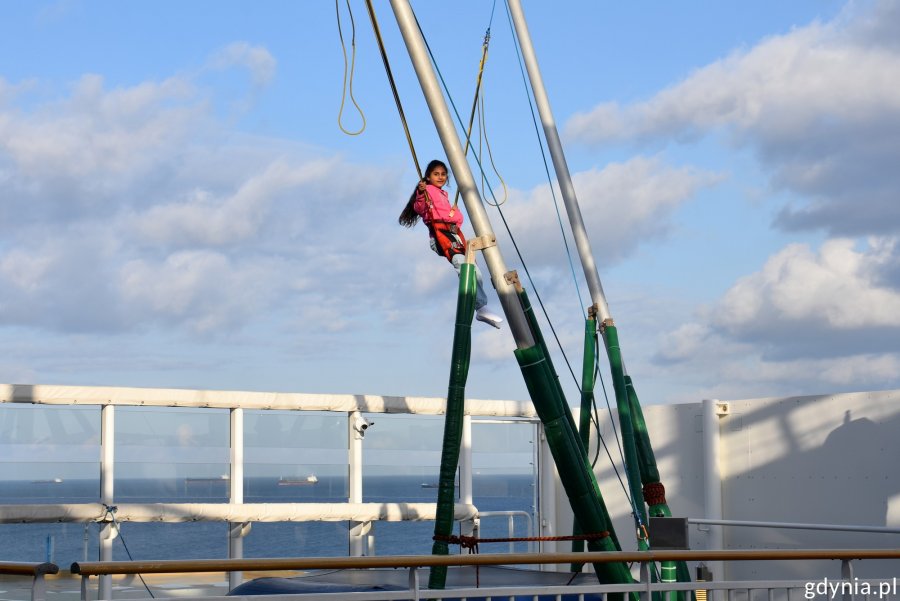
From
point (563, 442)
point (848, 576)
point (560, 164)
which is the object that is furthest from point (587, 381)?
point (848, 576)

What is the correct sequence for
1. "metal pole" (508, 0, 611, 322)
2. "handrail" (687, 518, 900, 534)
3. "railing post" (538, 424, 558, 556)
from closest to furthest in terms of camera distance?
"handrail" (687, 518, 900, 534) < "metal pole" (508, 0, 611, 322) < "railing post" (538, 424, 558, 556)

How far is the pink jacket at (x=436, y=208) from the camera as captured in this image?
25.8 ft

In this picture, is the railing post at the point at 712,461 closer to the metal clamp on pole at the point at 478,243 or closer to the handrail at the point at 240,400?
the handrail at the point at 240,400

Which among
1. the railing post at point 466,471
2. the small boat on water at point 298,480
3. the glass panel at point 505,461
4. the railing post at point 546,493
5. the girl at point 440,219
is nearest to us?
the girl at point 440,219

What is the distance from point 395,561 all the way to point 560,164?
626cm

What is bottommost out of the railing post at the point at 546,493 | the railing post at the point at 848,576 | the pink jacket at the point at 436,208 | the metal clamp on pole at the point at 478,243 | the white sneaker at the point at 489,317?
the railing post at the point at 848,576

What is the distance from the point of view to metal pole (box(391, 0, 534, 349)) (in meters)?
7.15

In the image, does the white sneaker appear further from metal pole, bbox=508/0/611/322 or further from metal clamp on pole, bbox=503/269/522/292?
metal pole, bbox=508/0/611/322

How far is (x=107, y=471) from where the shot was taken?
10445 mm

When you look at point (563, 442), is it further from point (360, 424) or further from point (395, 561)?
point (360, 424)

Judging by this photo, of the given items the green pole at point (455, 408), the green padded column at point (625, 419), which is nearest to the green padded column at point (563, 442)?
the green pole at point (455, 408)

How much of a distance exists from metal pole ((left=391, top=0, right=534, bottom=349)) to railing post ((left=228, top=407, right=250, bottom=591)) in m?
4.80

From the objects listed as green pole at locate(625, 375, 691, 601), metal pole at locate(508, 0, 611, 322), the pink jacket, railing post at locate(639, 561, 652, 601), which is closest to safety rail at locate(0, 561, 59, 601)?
railing post at locate(639, 561, 652, 601)

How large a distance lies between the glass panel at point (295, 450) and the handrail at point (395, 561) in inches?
225
